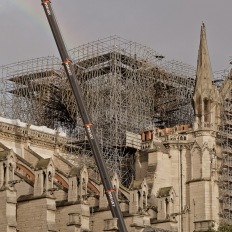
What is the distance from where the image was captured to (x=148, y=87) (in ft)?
271

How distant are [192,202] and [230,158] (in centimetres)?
547

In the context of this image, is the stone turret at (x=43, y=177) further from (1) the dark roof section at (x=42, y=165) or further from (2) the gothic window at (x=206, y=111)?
(2) the gothic window at (x=206, y=111)

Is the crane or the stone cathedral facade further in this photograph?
the stone cathedral facade

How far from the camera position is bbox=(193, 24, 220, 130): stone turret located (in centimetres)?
7750

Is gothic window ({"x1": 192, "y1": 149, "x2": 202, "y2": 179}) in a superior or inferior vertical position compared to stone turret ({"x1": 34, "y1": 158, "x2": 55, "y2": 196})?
superior

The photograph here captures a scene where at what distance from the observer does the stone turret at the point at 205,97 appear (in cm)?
7750

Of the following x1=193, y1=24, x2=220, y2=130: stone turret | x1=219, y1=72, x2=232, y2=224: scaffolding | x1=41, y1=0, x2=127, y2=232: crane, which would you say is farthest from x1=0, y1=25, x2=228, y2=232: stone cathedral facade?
x1=41, y1=0, x2=127, y2=232: crane

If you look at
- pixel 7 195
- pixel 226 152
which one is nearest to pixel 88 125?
pixel 7 195

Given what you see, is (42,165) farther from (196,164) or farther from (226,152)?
(226,152)

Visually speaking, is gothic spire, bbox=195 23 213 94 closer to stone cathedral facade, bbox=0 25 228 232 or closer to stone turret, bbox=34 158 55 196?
stone cathedral facade, bbox=0 25 228 232

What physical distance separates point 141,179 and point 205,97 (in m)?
8.16

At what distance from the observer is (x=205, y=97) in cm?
7756

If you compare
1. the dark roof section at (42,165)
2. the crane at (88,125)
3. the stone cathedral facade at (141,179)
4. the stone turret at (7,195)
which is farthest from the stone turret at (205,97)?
the stone turret at (7,195)

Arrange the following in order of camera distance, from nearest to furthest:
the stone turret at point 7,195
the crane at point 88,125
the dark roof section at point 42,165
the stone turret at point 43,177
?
the stone turret at point 7,195
the crane at point 88,125
the stone turret at point 43,177
the dark roof section at point 42,165
